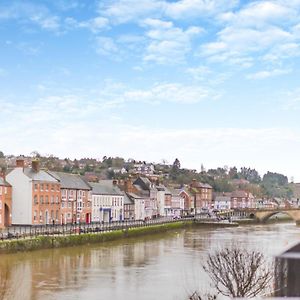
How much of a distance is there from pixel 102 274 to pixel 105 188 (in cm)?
4401

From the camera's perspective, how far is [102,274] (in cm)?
3027

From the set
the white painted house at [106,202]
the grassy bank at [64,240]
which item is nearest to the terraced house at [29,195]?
the grassy bank at [64,240]

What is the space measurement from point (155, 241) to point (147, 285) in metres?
28.1

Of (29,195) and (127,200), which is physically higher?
(29,195)

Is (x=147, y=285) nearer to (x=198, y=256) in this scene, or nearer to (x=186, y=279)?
(x=186, y=279)

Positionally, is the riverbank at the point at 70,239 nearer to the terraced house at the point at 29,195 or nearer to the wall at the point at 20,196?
the terraced house at the point at 29,195

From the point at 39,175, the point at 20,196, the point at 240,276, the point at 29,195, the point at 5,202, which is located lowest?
the point at 240,276

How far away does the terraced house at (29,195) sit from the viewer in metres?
54.6

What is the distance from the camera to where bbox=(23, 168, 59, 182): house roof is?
55719 mm

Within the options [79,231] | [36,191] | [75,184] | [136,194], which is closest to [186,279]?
[79,231]

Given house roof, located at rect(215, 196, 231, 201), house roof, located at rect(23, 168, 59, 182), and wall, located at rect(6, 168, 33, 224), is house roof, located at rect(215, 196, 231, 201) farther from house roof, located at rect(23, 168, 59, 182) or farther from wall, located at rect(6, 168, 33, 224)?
wall, located at rect(6, 168, 33, 224)

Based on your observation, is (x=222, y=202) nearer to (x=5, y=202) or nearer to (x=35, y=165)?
(x=35, y=165)

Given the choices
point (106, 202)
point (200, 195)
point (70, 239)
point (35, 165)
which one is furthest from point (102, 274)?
point (200, 195)

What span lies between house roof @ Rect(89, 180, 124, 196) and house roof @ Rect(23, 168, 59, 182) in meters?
11.0
